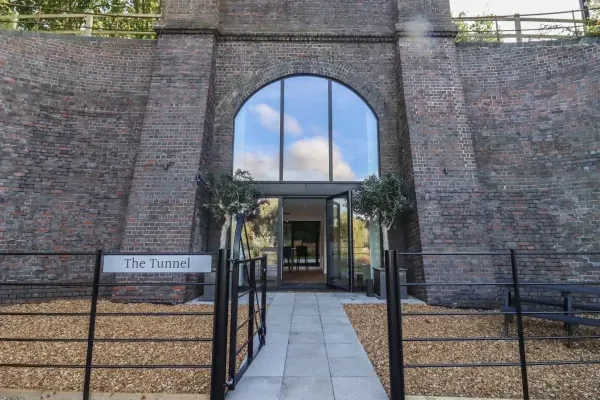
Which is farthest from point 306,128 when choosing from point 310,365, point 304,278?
point 310,365

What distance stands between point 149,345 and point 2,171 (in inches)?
201

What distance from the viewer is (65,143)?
6.58 metres

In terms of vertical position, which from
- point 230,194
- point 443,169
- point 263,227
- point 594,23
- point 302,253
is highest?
point 594,23

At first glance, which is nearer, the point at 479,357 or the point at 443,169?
the point at 479,357

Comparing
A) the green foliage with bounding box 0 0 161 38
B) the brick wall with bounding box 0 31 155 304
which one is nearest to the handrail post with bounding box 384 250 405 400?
the brick wall with bounding box 0 31 155 304

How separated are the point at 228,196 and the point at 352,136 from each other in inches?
136

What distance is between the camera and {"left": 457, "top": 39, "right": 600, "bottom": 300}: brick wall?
20.3 ft

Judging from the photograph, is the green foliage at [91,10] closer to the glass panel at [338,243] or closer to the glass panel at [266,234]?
the glass panel at [266,234]

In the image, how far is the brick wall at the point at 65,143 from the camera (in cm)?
606

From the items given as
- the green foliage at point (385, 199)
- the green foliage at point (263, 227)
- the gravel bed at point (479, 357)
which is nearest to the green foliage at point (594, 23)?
the green foliage at point (385, 199)

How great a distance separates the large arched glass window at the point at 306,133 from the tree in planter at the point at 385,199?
39.6 inches

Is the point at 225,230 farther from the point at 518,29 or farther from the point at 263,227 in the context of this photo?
the point at 518,29

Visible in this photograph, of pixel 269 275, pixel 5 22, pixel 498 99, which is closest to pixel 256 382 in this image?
pixel 269 275

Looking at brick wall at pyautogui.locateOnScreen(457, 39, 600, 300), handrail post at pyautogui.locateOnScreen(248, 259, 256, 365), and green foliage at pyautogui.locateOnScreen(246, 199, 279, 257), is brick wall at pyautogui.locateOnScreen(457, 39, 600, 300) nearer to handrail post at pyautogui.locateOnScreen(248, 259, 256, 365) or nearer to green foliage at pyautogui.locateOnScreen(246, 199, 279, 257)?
green foliage at pyautogui.locateOnScreen(246, 199, 279, 257)
